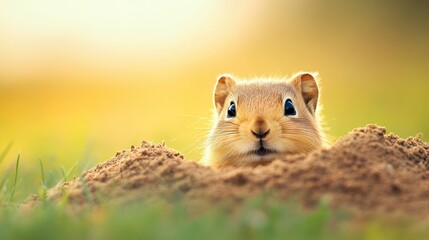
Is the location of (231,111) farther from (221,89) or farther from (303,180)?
(303,180)

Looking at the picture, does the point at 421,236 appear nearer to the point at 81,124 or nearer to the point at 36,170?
the point at 36,170

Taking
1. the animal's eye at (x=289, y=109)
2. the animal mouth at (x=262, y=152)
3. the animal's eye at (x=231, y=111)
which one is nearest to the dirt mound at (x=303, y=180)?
the animal mouth at (x=262, y=152)

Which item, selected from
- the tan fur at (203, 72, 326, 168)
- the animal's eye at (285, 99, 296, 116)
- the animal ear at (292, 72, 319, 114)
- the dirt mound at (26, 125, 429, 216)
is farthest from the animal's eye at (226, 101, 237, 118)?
the dirt mound at (26, 125, 429, 216)

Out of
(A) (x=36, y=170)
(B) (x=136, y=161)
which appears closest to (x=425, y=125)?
(A) (x=36, y=170)

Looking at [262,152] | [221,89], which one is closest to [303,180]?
[262,152]

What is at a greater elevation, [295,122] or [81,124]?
[295,122]

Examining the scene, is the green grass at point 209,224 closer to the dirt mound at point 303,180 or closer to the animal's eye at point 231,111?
the dirt mound at point 303,180

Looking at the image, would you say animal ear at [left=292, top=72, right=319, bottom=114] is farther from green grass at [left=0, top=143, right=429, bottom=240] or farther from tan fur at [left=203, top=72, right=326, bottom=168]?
green grass at [left=0, top=143, right=429, bottom=240]
